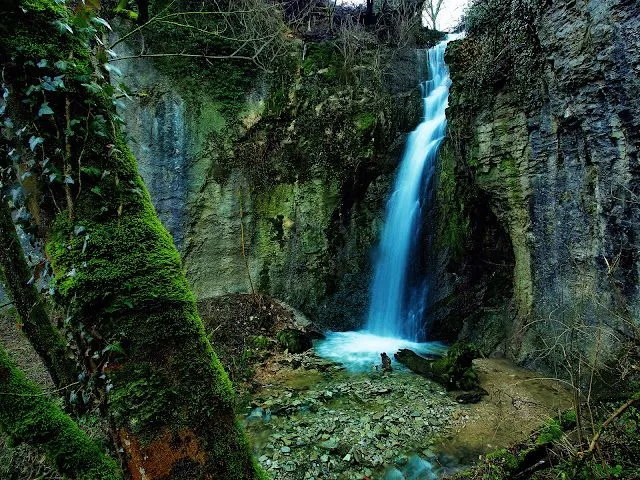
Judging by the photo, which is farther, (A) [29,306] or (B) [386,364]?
(B) [386,364]

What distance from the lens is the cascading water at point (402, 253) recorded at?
8.88 m

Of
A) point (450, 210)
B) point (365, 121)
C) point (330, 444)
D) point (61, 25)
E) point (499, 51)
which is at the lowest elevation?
point (330, 444)

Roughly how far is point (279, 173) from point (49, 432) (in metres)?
8.32

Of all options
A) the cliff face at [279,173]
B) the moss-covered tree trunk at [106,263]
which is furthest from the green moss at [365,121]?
the moss-covered tree trunk at [106,263]

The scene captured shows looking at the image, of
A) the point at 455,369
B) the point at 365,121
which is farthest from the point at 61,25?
the point at 365,121

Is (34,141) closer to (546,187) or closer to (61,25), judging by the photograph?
(61,25)

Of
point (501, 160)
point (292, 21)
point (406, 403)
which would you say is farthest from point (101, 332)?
point (292, 21)

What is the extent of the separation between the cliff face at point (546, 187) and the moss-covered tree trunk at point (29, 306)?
173 inches

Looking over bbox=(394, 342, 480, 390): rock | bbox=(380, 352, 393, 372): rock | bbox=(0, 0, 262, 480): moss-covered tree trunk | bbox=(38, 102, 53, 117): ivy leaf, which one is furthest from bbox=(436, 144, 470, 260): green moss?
bbox=(38, 102, 53, 117): ivy leaf

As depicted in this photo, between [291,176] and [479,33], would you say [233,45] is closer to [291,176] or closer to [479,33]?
[291,176]

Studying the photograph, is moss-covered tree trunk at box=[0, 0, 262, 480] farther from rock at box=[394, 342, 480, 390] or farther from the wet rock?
rock at box=[394, 342, 480, 390]

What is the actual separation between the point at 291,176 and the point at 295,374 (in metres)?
5.11

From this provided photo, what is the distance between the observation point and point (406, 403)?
18.3ft

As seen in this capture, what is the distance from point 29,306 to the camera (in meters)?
3.02
